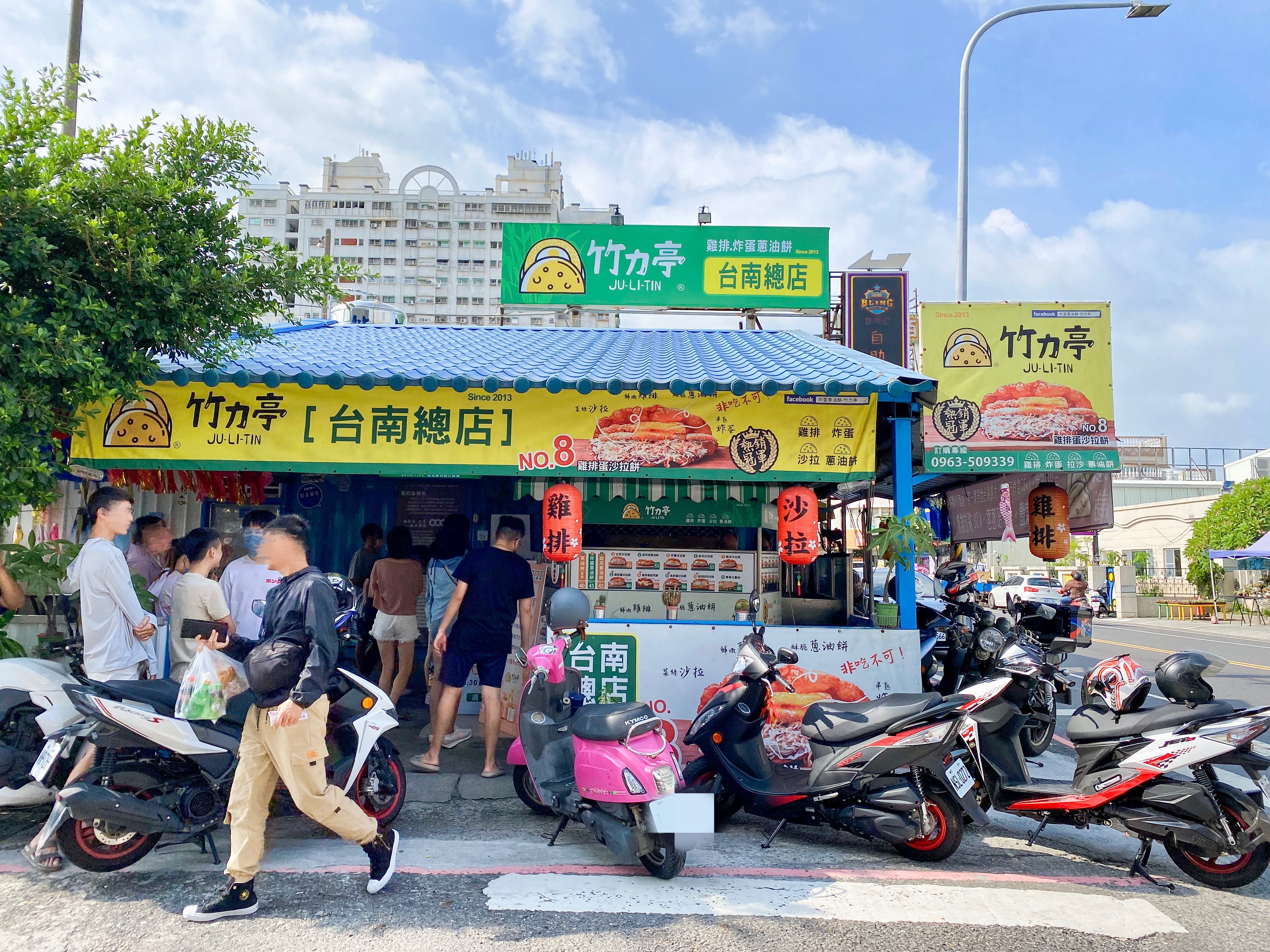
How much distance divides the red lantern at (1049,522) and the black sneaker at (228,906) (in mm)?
9374

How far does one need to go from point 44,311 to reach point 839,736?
5880 millimetres

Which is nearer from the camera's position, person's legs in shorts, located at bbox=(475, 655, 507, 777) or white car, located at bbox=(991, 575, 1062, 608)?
person's legs in shorts, located at bbox=(475, 655, 507, 777)

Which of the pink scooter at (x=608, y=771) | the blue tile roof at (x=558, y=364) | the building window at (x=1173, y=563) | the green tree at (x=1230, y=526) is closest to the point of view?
the pink scooter at (x=608, y=771)

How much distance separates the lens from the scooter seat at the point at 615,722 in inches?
170

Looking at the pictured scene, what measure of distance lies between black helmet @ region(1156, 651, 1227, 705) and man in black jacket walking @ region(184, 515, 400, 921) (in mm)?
4337

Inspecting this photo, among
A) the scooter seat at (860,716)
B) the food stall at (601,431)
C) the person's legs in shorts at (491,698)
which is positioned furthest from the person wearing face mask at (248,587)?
the scooter seat at (860,716)

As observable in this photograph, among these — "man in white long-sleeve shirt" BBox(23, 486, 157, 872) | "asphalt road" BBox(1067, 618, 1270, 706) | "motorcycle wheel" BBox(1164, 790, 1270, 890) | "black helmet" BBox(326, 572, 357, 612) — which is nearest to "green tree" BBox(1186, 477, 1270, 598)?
"asphalt road" BBox(1067, 618, 1270, 706)

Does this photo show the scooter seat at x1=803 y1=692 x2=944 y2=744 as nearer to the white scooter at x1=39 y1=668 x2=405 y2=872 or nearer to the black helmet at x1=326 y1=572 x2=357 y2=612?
the white scooter at x1=39 y1=668 x2=405 y2=872

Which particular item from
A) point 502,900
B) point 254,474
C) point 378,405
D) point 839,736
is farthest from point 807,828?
point 254,474

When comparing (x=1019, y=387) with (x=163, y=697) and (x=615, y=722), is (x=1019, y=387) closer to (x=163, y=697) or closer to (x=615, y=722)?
(x=615, y=722)

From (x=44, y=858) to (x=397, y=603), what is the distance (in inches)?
156

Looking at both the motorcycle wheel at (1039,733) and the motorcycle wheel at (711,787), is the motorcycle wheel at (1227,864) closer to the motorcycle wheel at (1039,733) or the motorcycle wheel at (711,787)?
the motorcycle wheel at (1039,733)

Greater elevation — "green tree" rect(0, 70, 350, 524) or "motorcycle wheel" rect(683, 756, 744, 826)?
"green tree" rect(0, 70, 350, 524)

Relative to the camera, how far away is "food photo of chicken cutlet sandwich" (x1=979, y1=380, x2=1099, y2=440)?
972 centimetres
